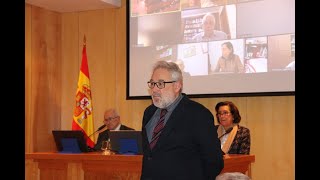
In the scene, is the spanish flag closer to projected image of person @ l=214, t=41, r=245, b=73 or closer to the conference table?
projected image of person @ l=214, t=41, r=245, b=73

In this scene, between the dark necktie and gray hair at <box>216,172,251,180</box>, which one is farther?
the dark necktie

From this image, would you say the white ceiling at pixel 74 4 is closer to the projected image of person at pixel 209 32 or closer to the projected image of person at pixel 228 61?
the projected image of person at pixel 209 32

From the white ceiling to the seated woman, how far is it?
2971mm

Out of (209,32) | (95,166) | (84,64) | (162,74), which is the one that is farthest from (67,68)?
(162,74)

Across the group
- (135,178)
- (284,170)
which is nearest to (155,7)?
(284,170)

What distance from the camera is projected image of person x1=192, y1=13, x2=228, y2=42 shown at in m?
6.69

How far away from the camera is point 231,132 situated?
5246 mm

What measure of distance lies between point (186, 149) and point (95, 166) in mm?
2140

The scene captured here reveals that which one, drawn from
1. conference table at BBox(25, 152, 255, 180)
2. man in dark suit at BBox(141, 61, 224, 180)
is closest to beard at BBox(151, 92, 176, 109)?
man in dark suit at BBox(141, 61, 224, 180)

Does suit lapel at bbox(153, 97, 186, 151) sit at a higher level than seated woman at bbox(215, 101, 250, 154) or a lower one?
higher

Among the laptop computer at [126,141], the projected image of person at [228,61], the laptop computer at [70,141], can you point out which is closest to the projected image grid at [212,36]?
the projected image of person at [228,61]

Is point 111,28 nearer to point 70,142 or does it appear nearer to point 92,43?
point 92,43

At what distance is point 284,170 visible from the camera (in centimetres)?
639

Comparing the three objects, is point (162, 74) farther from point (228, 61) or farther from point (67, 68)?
point (67, 68)
